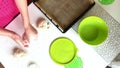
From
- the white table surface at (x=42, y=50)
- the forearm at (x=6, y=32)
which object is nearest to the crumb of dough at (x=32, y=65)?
the white table surface at (x=42, y=50)

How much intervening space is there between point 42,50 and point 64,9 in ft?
0.61

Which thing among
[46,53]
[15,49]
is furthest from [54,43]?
[15,49]

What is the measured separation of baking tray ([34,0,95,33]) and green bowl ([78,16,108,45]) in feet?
0.14

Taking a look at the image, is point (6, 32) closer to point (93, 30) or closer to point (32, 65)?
point (32, 65)

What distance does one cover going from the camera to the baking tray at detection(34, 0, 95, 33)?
973mm

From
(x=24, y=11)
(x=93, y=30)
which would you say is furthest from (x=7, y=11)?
(x=93, y=30)

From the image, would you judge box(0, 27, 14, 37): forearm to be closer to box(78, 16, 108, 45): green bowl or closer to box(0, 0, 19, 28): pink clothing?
box(0, 0, 19, 28): pink clothing

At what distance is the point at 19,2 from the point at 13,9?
9cm

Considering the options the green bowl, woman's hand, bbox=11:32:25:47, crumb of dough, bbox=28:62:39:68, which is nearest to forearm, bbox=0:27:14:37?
woman's hand, bbox=11:32:25:47

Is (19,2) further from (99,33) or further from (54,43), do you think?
(99,33)

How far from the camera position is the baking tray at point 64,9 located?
0.97m

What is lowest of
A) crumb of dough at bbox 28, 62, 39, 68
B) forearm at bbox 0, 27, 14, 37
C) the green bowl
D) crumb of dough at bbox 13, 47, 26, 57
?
the green bowl

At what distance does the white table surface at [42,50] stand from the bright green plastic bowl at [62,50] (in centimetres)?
1

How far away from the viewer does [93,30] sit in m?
0.98
